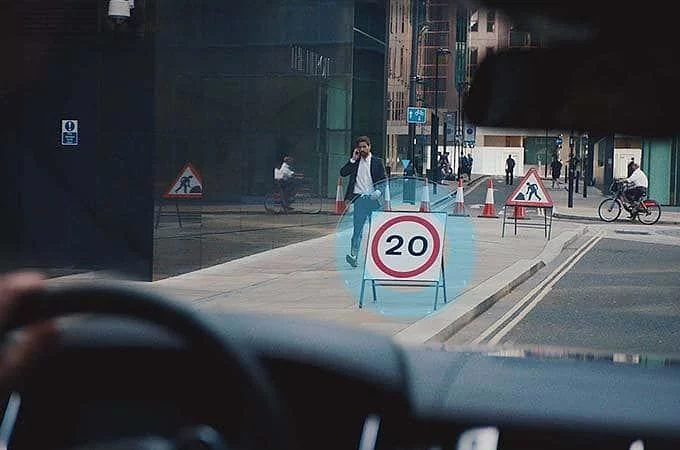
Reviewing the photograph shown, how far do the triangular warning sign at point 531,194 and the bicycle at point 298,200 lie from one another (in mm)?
5139

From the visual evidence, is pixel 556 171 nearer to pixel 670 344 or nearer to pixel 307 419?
pixel 670 344

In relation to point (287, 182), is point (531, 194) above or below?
below

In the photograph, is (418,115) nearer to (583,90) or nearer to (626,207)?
(626,207)

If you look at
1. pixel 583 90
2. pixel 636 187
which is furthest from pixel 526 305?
pixel 636 187

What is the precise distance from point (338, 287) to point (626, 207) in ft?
55.6

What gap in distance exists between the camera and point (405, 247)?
10.9 m

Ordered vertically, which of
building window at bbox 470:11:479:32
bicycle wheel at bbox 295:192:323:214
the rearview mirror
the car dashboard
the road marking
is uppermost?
building window at bbox 470:11:479:32

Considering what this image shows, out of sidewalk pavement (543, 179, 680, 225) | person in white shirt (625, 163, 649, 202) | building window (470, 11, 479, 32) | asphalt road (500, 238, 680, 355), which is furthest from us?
sidewalk pavement (543, 179, 680, 225)

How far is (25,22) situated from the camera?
42.8ft

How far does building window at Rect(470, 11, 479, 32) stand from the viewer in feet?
5.89

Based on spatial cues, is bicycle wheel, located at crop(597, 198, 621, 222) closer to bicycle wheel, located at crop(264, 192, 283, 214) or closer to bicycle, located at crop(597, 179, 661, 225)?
bicycle, located at crop(597, 179, 661, 225)

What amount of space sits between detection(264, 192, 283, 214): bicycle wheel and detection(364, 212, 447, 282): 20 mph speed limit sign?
4964 millimetres

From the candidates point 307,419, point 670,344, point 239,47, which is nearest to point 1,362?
point 307,419

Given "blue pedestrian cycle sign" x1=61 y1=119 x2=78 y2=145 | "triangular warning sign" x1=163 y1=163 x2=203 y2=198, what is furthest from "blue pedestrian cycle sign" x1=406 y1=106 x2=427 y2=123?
"blue pedestrian cycle sign" x1=61 y1=119 x2=78 y2=145
